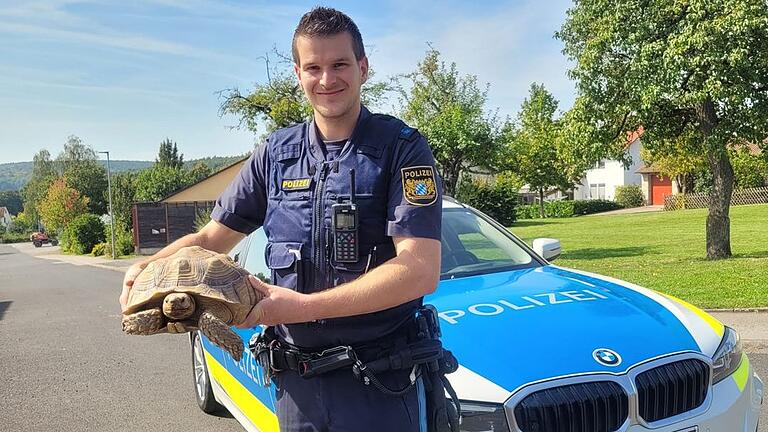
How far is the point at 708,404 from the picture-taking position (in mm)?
2852

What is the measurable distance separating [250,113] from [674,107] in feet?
55.2

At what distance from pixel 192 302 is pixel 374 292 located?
1.69ft

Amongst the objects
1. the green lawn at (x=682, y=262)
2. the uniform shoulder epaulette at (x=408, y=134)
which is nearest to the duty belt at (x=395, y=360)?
the uniform shoulder epaulette at (x=408, y=134)

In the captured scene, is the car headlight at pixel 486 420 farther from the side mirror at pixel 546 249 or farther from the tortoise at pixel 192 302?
the side mirror at pixel 546 249

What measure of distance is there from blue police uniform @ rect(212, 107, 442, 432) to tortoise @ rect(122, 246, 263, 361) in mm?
283

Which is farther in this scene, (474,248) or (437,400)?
(474,248)

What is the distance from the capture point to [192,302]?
1.81 m

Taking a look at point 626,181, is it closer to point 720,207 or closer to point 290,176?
point 720,207

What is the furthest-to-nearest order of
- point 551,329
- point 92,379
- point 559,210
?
point 559,210 → point 92,379 → point 551,329

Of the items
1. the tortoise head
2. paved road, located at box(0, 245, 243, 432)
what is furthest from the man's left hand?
paved road, located at box(0, 245, 243, 432)

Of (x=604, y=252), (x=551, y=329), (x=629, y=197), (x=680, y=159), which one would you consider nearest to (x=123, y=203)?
(x=629, y=197)

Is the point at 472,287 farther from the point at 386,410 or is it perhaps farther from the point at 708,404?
the point at 386,410

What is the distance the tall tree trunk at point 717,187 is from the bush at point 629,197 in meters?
42.8

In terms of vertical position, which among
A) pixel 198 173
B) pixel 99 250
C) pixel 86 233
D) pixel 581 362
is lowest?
pixel 99 250
